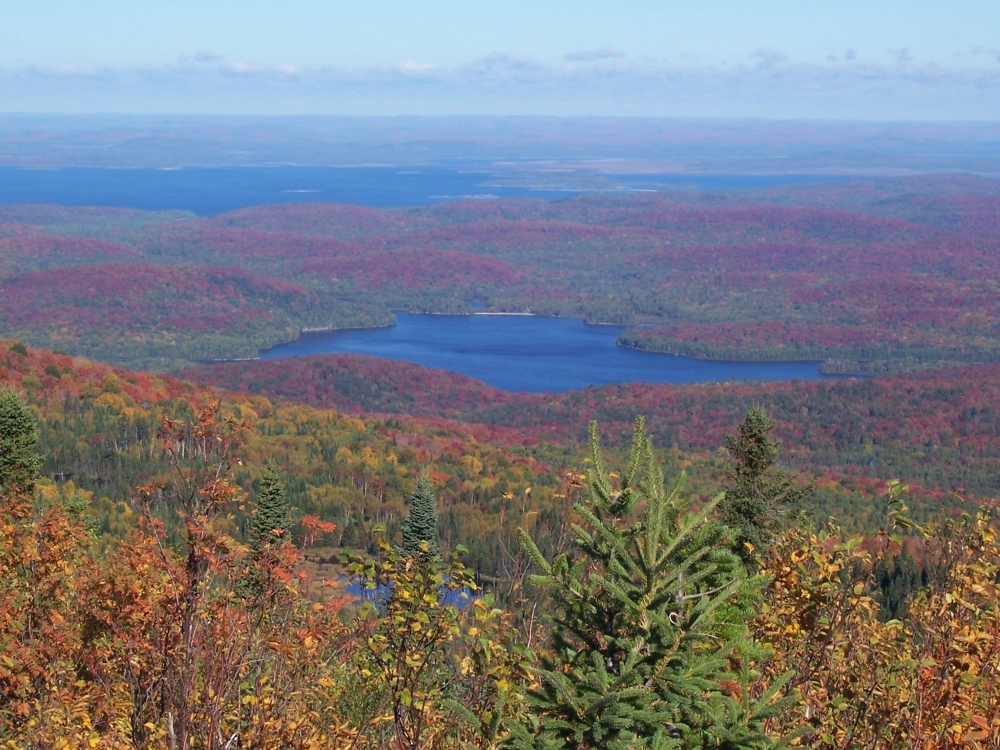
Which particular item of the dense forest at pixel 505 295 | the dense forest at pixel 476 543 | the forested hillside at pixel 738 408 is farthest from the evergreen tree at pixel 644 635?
the dense forest at pixel 505 295

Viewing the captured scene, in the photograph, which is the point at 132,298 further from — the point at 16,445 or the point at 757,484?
the point at 757,484

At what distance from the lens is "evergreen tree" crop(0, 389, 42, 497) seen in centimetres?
2075

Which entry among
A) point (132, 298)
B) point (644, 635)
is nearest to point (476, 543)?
point (644, 635)

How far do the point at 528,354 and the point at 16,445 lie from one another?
368 feet

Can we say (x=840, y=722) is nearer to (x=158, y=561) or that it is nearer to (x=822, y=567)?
(x=822, y=567)

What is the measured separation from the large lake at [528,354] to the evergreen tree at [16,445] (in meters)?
90.2

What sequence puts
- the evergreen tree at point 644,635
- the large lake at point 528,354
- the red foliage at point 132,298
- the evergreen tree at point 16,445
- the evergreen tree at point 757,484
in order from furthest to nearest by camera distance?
the red foliage at point 132,298
the large lake at point 528,354
the evergreen tree at point 16,445
the evergreen tree at point 757,484
the evergreen tree at point 644,635

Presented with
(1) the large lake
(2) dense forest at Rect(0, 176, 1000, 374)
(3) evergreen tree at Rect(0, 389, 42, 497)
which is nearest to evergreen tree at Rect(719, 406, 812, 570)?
(3) evergreen tree at Rect(0, 389, 42, 497)

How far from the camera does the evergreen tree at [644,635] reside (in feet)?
17.6

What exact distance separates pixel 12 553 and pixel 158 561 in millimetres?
2238

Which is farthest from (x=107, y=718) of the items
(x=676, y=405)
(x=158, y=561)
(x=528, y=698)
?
(x=676, y=405)

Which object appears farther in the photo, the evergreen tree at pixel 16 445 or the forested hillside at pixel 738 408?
the forested hillside at pixel 738 408

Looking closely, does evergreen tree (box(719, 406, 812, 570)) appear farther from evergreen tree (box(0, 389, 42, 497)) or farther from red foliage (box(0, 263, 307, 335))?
red foliage (box(0, 263, 307, 335))

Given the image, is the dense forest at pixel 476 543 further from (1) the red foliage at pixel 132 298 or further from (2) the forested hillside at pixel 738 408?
(1) the red foliage at pixel 132 298
